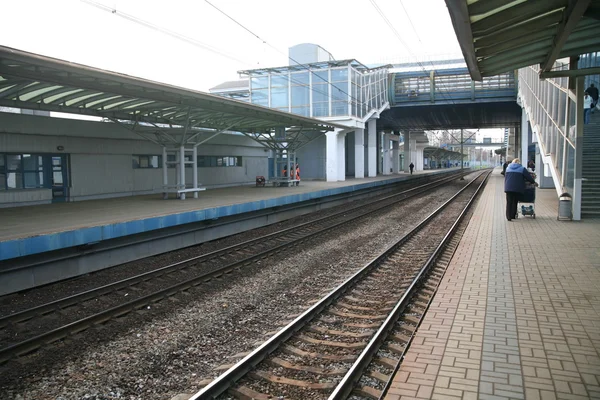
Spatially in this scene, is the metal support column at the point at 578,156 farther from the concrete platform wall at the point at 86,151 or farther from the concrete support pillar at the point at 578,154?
the concrete platform wall at the point at 86,151

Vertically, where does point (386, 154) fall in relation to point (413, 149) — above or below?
below

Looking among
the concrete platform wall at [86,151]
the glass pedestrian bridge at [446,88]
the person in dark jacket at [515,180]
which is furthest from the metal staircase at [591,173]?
the glass pedestrian bridge at [446,88]

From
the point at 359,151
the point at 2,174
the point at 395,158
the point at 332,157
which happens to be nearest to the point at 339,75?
the point at 332,157

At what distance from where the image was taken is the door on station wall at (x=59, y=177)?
15031mm

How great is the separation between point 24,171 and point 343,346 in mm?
12856

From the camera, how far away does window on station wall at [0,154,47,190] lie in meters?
13.6

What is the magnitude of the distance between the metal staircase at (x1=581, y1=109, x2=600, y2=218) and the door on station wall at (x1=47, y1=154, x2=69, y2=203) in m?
16.2

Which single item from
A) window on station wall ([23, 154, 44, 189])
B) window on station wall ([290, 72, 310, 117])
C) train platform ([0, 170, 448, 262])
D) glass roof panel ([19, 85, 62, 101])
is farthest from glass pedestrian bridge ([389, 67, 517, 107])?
glass roof panel ([19, 85, 62, 101])

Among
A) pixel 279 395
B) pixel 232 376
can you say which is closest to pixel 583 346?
pixel 279 395

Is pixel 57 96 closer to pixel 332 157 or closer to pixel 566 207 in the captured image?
pixel 566 207

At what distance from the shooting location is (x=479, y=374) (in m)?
4.05

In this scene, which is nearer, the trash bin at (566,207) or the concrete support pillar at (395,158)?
the trash bin at (566,207)

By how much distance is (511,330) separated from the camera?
509cm

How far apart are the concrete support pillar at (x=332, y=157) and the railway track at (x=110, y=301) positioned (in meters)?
20.6
